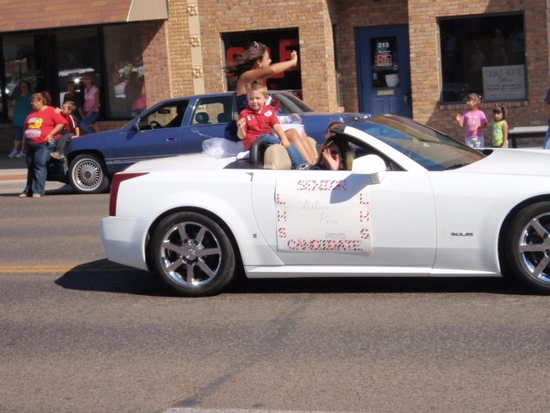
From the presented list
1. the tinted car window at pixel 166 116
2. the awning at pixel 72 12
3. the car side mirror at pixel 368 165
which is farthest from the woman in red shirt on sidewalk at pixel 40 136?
the car side mirror at pixel 368 165

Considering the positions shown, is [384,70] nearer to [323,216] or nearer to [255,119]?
[255,119]

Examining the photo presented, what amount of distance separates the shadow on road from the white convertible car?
353mm

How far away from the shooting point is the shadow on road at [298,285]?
8.62 meters

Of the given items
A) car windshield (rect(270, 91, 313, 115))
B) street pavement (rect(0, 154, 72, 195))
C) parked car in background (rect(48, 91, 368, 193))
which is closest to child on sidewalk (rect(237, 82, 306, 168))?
car windshield (rect(270, 91, 313, 115))

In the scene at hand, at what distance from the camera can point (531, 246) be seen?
790cm

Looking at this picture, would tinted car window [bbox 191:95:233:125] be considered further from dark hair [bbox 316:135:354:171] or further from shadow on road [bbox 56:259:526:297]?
dark hair [bbox 316:135:354:171]

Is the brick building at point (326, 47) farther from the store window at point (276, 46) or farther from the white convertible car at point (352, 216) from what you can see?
the white convertible car at point (352, 216)

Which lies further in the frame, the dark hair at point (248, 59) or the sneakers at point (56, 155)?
the sneakers at point (56, 155)

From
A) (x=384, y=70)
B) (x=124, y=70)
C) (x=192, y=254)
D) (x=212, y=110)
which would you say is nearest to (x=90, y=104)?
(x=124, y=70)

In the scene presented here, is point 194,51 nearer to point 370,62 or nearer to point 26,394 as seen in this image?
point 370,62

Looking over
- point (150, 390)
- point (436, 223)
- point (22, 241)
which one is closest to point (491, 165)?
point (436, 223)

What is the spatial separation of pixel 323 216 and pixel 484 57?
15147 mm

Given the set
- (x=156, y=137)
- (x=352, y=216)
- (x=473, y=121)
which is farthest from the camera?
(x=156, y=137)

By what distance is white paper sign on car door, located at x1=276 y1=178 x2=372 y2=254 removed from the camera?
8.23 m
